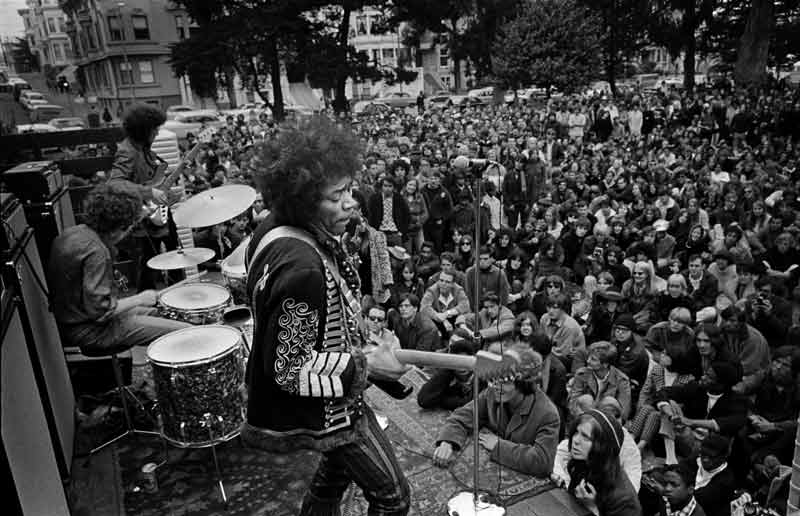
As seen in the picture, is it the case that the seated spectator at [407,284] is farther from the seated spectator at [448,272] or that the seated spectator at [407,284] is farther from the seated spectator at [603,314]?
the seated spectator at [603,314]

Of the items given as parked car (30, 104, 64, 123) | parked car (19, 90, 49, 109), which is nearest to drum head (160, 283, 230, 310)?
parked car (30, 104, 64, 123)

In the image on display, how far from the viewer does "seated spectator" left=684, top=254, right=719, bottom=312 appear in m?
7.19

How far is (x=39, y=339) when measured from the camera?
3.19 m

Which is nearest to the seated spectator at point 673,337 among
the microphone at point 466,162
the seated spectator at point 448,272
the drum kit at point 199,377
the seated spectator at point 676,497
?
the seated spectator at point 676,497

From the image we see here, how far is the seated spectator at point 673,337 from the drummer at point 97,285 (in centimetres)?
438

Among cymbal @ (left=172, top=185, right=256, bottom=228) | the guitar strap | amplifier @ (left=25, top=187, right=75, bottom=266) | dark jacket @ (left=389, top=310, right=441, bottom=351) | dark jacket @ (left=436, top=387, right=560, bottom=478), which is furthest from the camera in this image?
dark jacket @ (left=389, top=310, right=441, bottom=351)

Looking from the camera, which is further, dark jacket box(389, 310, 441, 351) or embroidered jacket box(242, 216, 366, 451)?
dark jacket box(389, 310, 441, 351)

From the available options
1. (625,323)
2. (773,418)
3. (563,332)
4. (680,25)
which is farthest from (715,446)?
(680,25)

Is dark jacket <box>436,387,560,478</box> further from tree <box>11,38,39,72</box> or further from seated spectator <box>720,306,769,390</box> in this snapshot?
tree <box>11,38,39,72</box>

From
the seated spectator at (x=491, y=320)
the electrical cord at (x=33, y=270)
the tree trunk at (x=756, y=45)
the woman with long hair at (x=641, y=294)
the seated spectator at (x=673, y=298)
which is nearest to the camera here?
the electrical cord at (x=33, y=270)

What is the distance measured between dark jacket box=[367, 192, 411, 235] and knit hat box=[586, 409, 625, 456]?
18.8ft

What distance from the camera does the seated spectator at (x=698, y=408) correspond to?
496cm

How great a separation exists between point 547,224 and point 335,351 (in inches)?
311

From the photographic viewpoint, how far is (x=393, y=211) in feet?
30.3
